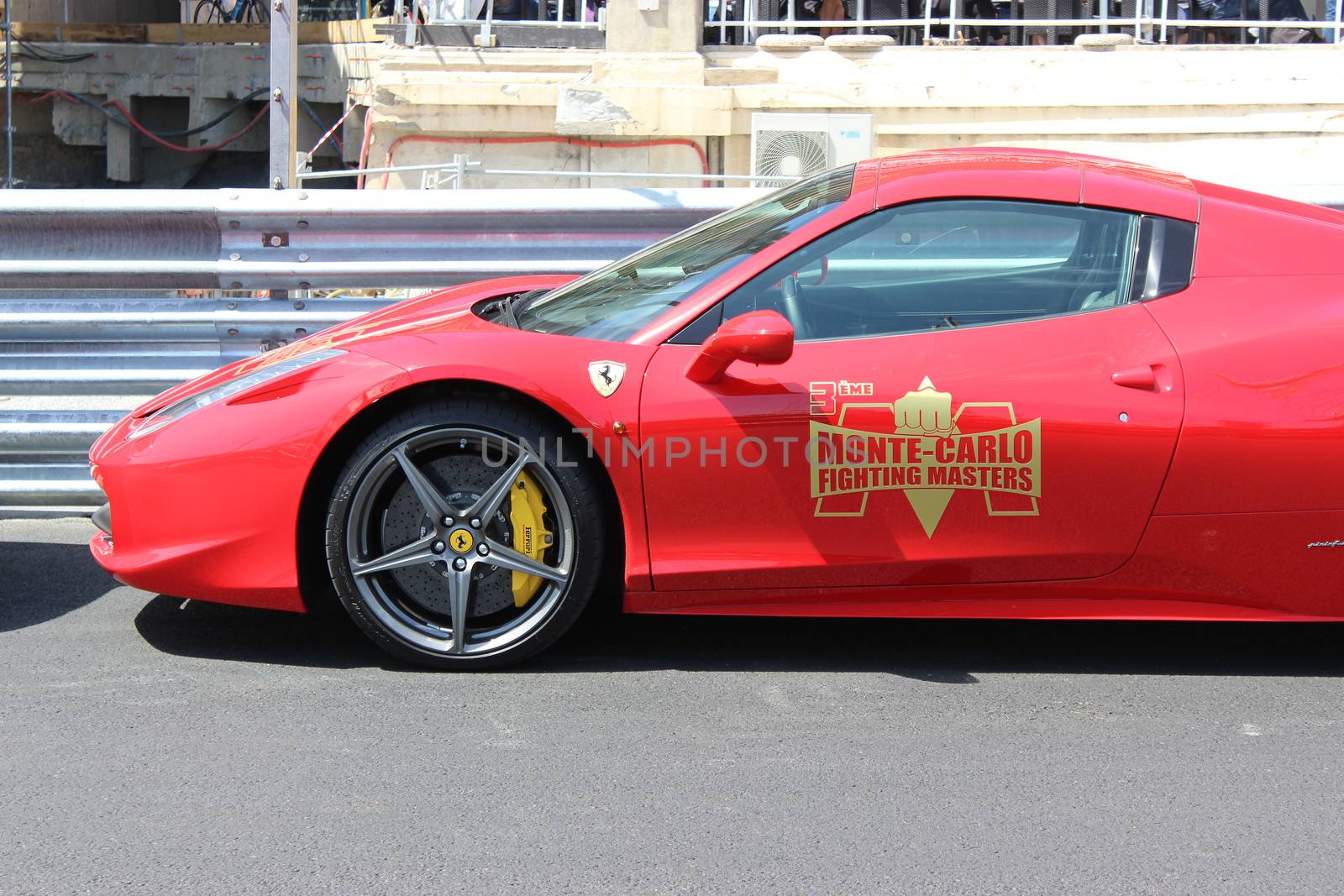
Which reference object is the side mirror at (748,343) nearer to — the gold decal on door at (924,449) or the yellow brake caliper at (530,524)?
the gold decal on door at (924,449)

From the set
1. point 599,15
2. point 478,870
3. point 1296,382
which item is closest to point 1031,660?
point 1296,382

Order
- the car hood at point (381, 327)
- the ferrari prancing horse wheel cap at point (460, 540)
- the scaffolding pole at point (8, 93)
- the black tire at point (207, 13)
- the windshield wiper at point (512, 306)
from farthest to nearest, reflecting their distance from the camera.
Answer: the black tire at point (207, 13), the scaffolding pole at point (8, 93), the windshield wiper at point (512, 306), the car hood at point (381, 327), the ferrari prancing horse wheel cap at point (460, 540)

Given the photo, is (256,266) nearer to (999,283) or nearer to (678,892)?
(999,283)

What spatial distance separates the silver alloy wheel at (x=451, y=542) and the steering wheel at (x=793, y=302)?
2.44 ft

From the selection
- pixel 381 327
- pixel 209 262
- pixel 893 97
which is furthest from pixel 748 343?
pixel 893 97

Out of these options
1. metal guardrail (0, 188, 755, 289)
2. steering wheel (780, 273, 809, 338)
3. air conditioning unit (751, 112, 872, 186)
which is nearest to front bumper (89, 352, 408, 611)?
steering wheel (780, 273, 809, 338)

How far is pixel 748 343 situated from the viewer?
3.60 meters

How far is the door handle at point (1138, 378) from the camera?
370cm

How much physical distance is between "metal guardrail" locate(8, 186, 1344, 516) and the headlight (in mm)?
1389

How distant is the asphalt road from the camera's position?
2.87 m

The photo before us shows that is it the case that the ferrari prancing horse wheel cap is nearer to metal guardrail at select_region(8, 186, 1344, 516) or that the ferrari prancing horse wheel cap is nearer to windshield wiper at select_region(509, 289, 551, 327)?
windshield wiper at select_region(509, 289, 551, 327)

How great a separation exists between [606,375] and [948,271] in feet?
3.17

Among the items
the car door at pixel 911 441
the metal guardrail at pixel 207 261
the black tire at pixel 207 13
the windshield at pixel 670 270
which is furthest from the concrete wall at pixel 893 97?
the black tire at pixel 207 13

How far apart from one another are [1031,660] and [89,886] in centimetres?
246
